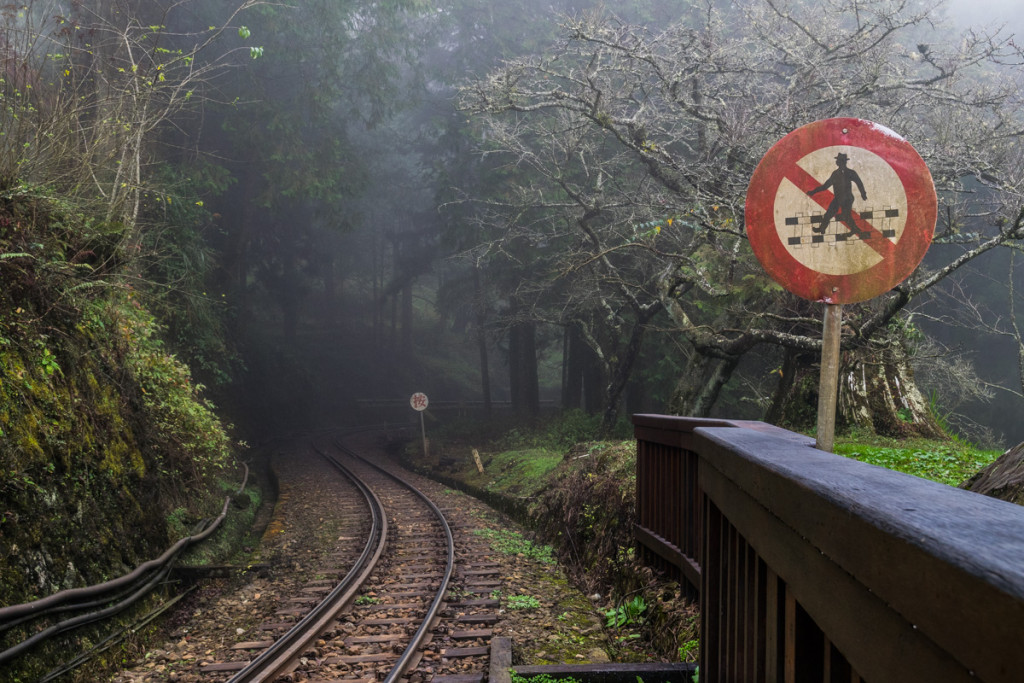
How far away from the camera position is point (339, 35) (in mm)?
25031

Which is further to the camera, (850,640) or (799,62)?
(799,62)

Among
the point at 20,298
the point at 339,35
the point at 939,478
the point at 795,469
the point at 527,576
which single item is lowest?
the point at 527,576

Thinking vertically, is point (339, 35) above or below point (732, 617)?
above

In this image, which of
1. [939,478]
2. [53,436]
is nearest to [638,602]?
[939,478]

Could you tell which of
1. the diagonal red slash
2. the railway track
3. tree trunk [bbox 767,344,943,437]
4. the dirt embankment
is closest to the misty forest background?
tree trunk [bbox 767,344,943,437]

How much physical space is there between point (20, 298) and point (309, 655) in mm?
4647

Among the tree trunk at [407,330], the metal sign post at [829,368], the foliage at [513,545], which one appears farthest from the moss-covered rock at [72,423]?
the tree trunk at [407,330]

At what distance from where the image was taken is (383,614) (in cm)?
777

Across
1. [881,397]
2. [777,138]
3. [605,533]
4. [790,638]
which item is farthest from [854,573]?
[777,138]

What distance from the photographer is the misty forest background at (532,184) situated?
10016 millimetres

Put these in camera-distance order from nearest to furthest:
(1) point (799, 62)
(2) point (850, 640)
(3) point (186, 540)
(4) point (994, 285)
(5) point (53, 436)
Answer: (2) point (850, 640) → (5) point (53, 436) → (3) point (186, 540) → (1) point (799, 62) → (4) point (994, 285)

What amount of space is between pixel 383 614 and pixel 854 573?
7332 millimetres

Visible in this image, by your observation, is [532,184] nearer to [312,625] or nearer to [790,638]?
[312,625]

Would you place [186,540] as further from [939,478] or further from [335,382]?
[335,382]
